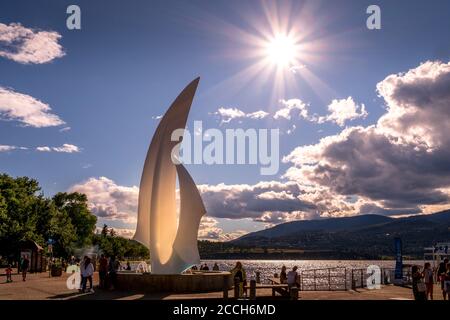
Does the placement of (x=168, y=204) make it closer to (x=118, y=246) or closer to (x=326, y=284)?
(x=326, y=284)

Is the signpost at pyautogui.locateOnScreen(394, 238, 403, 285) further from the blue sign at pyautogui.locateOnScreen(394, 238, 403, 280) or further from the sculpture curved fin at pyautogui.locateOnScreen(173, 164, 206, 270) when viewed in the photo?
the sculpture curved fin at pyautogui.locateOnScreen(173, 164, 206, 270)

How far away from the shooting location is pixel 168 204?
1147 inches

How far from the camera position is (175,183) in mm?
29484

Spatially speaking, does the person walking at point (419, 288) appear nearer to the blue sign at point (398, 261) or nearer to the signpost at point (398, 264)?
the signpost at point (398, 264)

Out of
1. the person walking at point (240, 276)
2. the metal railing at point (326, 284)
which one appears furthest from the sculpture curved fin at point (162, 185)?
the person walking at point (240, 276)

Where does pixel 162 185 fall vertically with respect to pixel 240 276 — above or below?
above

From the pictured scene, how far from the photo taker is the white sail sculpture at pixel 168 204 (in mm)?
27344

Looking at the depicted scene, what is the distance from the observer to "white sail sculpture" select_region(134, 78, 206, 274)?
1077 inches

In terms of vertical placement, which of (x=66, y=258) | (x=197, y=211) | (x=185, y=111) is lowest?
(x=66, y=258)

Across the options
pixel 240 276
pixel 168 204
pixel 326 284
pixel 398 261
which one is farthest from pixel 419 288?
pixel 326 284

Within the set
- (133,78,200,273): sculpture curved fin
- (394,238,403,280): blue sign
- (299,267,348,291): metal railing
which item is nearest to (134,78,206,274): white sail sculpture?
(133,78,200,273): sculpture curved fin
